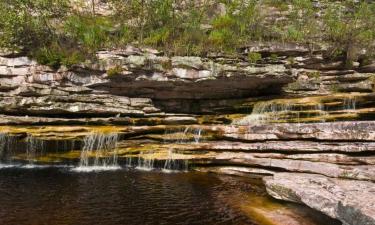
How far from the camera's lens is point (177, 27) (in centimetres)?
4194

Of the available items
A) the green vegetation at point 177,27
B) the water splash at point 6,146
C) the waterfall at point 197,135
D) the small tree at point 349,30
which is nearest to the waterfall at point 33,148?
the water splash at point 6,146

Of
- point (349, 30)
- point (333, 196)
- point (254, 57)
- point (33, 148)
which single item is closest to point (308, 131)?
point (333, 196)

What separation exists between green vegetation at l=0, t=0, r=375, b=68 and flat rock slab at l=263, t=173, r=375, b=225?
61.7 ft

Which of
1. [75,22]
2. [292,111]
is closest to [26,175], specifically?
[75,22]

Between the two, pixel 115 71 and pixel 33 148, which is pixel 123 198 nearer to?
pixel 115 71

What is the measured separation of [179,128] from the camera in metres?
31.9

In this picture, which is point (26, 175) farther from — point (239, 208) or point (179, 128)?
point (239, 208)

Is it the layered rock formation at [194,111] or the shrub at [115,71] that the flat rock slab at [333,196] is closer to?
the layered rock formation at [194,111]

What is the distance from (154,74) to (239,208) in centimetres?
1774

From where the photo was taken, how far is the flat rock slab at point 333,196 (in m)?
14.1

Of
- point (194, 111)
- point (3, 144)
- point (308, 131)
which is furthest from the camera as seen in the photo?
point (194, 111)

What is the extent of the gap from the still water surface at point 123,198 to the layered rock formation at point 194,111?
3152mm

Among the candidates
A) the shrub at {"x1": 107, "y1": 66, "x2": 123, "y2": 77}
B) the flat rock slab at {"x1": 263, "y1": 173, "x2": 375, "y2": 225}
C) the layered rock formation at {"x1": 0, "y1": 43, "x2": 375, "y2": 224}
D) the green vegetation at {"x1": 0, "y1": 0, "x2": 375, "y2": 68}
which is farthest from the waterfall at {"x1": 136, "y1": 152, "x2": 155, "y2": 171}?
the flat rock slab at {"x1": 263, "y1": 173, "x2": 375, "y2": 225}

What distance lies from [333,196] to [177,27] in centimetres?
2972
